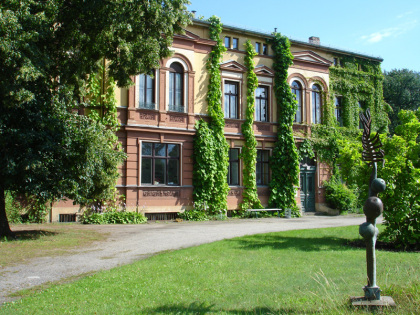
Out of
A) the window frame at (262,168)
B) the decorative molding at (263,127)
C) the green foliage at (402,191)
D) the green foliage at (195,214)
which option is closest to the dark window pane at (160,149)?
the green foliage at (195,214)

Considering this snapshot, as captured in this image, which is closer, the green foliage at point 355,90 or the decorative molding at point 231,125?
the decorative molding at point 231,125

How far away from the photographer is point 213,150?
2298 cm

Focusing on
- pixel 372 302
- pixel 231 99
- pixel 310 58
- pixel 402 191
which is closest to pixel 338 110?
pixel 310 58

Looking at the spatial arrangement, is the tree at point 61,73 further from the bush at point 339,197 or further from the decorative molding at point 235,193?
the bush at point 339,197

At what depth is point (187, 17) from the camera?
1505cm

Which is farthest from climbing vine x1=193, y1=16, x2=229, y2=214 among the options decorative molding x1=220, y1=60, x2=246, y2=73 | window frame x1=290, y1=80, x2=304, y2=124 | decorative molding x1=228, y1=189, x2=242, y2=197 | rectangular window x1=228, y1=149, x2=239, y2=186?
window frame x1=290, y1=80, x2=304, y2=124

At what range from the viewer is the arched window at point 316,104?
28.4 m

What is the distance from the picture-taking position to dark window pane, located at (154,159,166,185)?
71.8 ft

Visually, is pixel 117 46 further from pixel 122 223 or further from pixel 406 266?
pixel 406 266

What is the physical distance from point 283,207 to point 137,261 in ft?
54.0

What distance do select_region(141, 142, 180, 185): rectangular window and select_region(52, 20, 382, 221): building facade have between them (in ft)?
0.17

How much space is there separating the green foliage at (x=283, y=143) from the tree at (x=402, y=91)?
69.6 ft

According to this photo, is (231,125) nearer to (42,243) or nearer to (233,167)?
(233,167)

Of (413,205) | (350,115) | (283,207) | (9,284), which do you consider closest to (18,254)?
(9,284)
